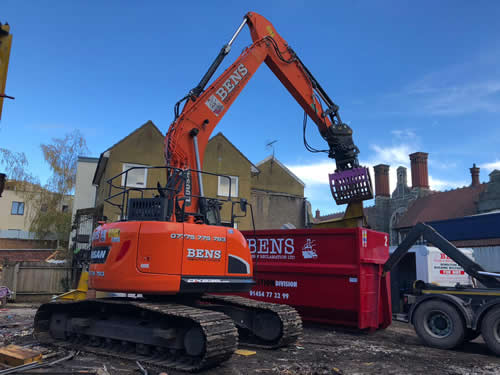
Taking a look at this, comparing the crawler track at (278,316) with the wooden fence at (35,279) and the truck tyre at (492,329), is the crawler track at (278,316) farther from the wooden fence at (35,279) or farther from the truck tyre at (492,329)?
the wooden fence at (35,279)

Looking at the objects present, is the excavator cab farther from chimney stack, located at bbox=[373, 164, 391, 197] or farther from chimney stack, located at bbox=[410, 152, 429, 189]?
chimney stack, located at bbox=[373, 164, 391, 197]

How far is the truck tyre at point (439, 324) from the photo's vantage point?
7.88m

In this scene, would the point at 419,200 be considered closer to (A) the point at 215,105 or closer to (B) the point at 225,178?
(B) the point at 225,178

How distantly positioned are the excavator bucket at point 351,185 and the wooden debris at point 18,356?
720 centimetres

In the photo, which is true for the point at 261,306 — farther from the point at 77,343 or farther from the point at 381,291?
the point at 381,291

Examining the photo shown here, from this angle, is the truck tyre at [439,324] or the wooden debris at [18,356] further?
the truck tyre at [439,324]

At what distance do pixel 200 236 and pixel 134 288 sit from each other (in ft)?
3.94

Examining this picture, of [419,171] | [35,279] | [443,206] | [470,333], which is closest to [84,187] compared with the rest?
[35,279]

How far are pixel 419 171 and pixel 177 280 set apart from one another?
3860cm

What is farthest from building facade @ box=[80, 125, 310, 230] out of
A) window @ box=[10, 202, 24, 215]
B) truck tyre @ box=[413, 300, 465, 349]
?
window @ box=[10, 202, 24, 215]

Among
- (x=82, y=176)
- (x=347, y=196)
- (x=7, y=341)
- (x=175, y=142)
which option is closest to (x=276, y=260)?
(x=347, y=196)

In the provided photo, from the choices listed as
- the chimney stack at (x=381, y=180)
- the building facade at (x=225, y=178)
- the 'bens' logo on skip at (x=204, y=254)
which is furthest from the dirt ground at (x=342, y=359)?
the chimney stack at (x=381, y=180)

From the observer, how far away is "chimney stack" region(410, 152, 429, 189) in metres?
40.7

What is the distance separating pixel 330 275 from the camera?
31.7 ft
